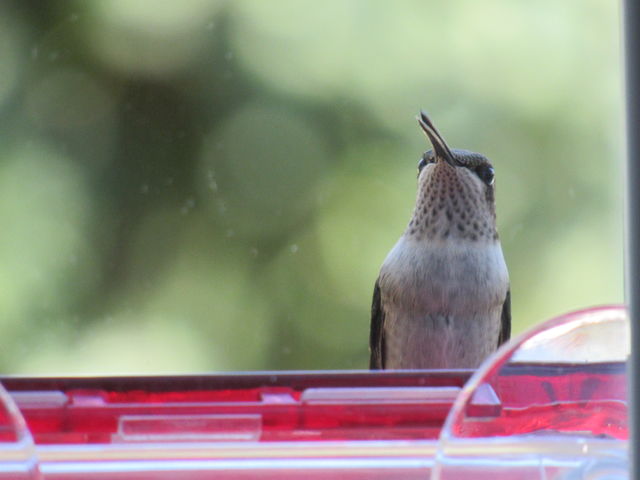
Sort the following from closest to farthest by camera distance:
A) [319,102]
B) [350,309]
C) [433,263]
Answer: [433,263]
[350,309]
[319,102]

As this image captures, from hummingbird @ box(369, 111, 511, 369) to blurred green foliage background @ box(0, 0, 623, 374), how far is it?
432mm

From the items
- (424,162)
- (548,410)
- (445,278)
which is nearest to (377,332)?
(445,278)

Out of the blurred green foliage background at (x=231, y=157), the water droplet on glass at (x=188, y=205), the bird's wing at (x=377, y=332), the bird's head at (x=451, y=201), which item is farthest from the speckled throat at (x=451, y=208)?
the water droplet on glass at (x=188, y=205)

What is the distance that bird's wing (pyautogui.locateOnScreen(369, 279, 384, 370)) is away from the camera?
1458 mm

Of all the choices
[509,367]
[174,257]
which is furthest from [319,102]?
[509,367]

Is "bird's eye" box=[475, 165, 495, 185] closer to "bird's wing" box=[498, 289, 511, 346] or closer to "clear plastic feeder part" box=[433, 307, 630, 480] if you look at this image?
"bird's wing" box=[498, 289, 511, 346]

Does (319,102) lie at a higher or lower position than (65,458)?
higher

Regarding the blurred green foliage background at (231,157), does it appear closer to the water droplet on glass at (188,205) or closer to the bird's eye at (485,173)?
the water droplet on glass at (188,205)

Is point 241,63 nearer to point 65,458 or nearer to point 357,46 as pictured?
point 357,46

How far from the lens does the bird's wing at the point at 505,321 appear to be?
4.63 feet

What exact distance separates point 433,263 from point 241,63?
39.1 inches

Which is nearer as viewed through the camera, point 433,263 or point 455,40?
point 433,263

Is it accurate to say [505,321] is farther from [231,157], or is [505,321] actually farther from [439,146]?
[231,157]

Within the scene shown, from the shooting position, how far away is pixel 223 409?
1.96ft
